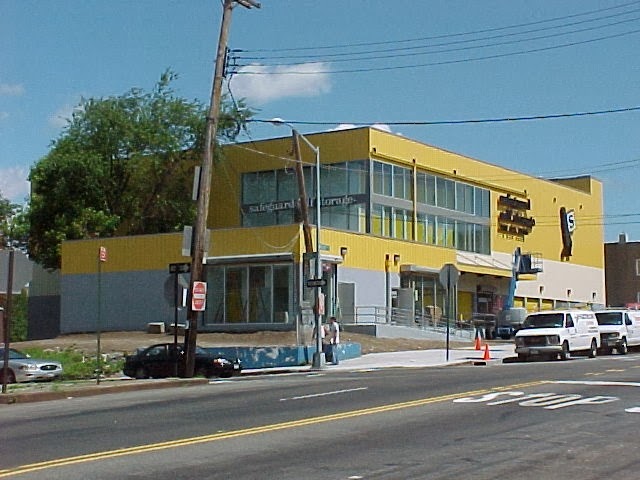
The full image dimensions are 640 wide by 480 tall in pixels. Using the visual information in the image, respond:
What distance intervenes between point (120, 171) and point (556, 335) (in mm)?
38796

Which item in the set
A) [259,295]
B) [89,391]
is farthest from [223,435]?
[259,295]

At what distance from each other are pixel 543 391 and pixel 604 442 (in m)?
6.95

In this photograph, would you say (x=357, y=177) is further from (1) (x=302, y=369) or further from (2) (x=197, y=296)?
(2) (x=197, y=296)

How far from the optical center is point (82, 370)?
33.2 meters

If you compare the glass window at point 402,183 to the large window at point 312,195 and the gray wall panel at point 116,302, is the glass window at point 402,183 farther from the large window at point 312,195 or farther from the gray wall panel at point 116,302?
the gray wall panel at point 116,302

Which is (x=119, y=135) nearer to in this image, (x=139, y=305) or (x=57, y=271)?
(x=57, y=271)

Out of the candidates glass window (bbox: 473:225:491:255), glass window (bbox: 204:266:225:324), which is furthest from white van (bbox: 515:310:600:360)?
glass window (bbox: 473:225:491:255)

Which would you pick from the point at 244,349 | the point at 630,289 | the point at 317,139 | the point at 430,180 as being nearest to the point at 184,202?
the point at 317,139

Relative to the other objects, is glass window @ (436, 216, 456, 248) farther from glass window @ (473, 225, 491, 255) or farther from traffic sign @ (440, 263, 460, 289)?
traffic sign @ (440, 263, 460, 289)

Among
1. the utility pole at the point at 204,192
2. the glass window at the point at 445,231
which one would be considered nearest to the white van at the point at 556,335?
the utility pole at the point at 204,192

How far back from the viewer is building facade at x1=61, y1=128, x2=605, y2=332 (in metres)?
49.9

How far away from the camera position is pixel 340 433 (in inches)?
562

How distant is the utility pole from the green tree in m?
36.5

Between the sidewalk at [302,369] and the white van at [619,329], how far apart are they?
3841mm
